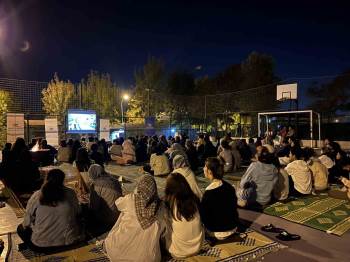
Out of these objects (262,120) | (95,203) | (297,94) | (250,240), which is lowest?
(250,240)

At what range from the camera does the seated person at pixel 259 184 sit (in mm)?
5922

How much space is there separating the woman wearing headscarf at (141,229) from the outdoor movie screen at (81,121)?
43.7ft

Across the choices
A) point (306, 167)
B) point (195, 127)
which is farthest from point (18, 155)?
point (195, 127)

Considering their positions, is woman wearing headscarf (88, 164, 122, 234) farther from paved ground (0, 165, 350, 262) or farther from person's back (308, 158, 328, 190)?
person's back (308, 158, 328, 190)

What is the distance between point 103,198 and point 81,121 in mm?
12475

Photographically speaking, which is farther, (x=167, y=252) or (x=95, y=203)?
(x=95, y=203)

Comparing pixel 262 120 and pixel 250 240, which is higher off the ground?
pixel 262 120

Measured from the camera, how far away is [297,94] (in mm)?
18469

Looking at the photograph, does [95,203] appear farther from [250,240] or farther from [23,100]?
[23,100]

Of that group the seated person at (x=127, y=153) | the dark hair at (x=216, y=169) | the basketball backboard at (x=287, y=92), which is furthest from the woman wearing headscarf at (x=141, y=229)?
the basketball backboard at (x=287, y=92)

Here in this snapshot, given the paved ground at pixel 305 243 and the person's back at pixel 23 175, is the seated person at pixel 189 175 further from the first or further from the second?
the person's back at pixel 23 175

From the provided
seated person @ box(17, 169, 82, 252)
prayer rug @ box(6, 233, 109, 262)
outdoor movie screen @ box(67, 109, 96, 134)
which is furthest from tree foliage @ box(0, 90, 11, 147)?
seated person @ box(17, 169, 82, 252)

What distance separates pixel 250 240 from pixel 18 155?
5.78 m

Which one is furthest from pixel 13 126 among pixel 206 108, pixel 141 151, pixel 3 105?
pixel 206 108
